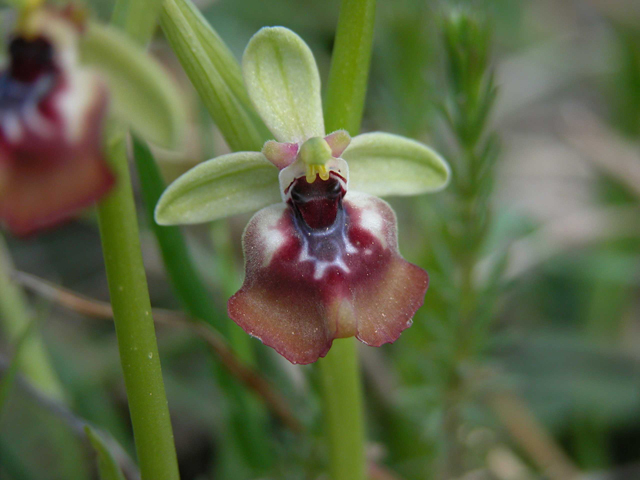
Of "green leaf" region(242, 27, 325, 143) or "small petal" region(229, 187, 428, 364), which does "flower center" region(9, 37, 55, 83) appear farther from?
"small petal" region(229, 187, 428, 364)

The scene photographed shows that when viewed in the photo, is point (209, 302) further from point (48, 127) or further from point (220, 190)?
point (48, 127)

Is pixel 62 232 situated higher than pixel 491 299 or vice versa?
pixel 62 232

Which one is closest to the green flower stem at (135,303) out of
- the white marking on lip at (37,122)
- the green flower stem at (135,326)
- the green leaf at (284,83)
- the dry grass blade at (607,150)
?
the green flower stem at (135,326)

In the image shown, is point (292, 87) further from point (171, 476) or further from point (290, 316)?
point (171, 476)

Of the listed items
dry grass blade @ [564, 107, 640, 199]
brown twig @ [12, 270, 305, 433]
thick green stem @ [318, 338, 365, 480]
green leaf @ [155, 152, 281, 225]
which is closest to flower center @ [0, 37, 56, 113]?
green leaf @ [155, 152, 281, 225]

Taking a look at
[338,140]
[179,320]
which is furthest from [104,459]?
[338,140]

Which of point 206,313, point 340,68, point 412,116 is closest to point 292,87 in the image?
point 340,68
